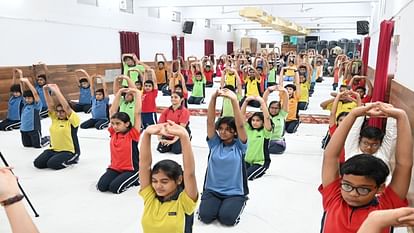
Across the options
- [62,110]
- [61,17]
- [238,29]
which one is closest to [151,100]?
[62,110]

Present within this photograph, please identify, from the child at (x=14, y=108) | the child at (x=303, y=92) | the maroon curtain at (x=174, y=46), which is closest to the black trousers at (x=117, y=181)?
the child at (x=14, y=108)

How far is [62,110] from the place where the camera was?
Answer: 4.67 meters

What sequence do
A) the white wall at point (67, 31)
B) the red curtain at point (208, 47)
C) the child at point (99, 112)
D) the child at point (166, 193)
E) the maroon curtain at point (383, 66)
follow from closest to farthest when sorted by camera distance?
the child at point (166, 193), the maroon curtain at point (383, 66), the child at point (99, 112), the white wall at point (67, 31), the red curtain at point (208, 47)

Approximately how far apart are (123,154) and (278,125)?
97.7 inches

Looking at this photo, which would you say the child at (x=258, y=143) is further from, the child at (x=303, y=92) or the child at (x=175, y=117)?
the child at (x=303, y=92)

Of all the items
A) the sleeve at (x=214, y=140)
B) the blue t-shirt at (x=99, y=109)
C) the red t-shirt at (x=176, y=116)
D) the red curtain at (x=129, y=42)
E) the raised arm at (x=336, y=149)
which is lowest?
the blue t-shirt at (x=99, y=109)

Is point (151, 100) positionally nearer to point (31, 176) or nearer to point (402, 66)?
point (31, 176)

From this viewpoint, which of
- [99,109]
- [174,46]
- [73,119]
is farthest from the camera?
[174,46]

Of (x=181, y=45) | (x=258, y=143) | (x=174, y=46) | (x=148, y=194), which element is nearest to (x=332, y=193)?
(x=148, y=194)

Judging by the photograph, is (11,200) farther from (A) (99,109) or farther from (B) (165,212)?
(A) (99,109)

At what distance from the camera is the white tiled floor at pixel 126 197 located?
326cm

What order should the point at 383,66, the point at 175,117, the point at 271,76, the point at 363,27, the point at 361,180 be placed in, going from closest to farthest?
the point at 361,180 → the point at 383,66 → the point at 175,117 → the point at 271,76 → the point at 363,27

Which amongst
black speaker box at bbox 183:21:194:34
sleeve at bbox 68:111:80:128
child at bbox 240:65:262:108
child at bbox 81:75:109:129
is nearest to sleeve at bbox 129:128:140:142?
sleeve at bbox 68:111:80:128

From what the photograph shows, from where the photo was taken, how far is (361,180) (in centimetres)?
170
